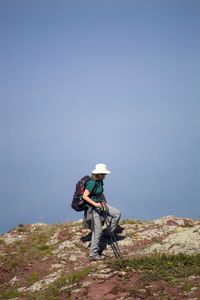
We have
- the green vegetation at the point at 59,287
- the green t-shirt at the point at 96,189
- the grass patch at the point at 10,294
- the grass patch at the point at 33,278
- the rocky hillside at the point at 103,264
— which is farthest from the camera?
the green t-shirt at the point at 96,189

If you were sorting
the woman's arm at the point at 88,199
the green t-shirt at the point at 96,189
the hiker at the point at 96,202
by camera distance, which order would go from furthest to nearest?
1. the green t-shirt at the point at 96,189
2. the hiker at the point at 96,202
3. the woman's arm at the point at 88,199

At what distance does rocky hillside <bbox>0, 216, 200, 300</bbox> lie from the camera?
1466 centimetres

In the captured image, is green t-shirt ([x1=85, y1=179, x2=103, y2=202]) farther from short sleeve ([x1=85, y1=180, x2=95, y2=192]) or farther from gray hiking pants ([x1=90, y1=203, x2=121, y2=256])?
gray hiking pants ([x1=90, y1=203, x2=121, y2=256])

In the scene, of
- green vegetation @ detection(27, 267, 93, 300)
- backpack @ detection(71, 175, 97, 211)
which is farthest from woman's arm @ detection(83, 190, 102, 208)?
green vegetation @ detection(27, 267, 93, 300)

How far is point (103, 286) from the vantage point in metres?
15.1

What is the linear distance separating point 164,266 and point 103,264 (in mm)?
2984

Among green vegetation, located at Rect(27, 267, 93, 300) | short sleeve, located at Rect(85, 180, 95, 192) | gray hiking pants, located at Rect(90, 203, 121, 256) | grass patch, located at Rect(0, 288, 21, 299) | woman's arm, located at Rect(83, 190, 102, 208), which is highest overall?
short sleeve, located at Rect(85, 180, 95, 192)

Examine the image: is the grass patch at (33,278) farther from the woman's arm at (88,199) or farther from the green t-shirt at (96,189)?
the green t-shirt at (96,189)

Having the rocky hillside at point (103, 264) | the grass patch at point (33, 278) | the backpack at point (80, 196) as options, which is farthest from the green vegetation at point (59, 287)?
the backpack at point (80, 196)

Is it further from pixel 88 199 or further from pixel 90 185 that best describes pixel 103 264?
pixel 90 185

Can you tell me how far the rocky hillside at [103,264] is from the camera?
1466 centimetres

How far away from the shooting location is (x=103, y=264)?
17766 mm

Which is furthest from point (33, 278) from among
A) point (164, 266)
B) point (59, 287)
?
point (164, 266)

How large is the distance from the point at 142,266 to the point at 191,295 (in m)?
3.49
